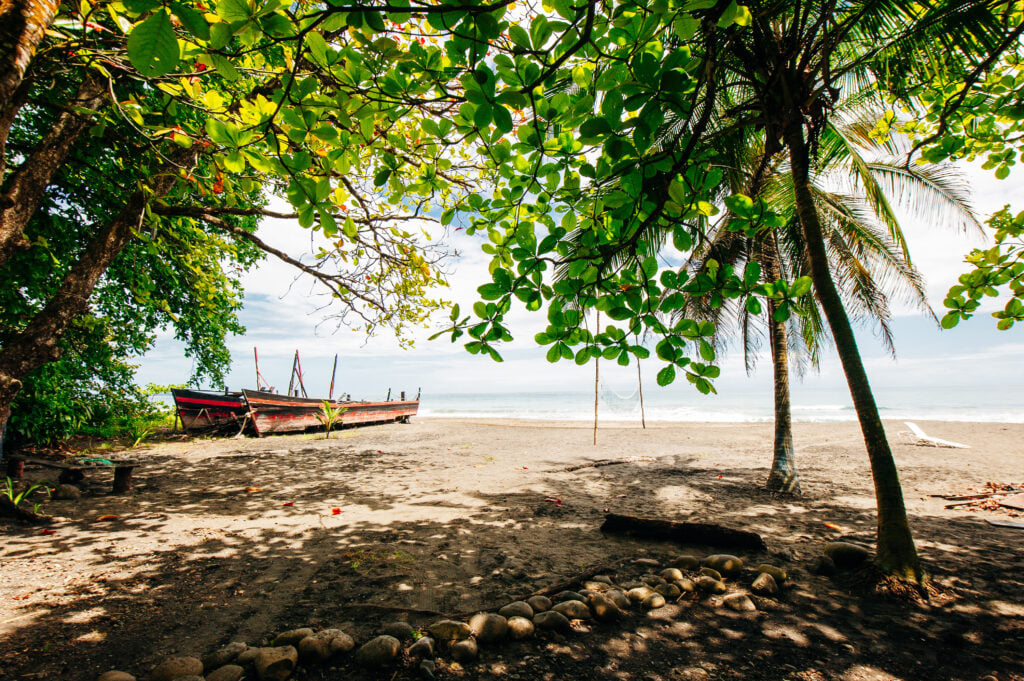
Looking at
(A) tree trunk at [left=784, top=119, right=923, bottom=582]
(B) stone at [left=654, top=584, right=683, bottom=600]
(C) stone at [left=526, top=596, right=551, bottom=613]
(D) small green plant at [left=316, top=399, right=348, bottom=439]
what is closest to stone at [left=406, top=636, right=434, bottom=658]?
(C) stone at [left=526, top=596, right=551, bottom=613]

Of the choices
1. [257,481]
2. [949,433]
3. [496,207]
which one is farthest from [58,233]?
[949,433]

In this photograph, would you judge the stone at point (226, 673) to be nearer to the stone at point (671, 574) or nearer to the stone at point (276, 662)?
the stone at point (276, 662)

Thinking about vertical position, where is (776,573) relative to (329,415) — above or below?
below

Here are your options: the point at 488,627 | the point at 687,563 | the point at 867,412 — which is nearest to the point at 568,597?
the point at 488,627

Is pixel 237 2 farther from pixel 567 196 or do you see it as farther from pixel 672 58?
pixel 567 196

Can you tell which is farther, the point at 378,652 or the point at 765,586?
the point at 765,586

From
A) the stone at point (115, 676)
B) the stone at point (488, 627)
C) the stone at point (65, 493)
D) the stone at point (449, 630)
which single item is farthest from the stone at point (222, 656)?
the stone at point (65, 493)

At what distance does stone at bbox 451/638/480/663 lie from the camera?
7.06 ft

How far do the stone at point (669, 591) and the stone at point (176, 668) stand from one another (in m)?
2.90

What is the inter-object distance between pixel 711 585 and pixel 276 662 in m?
2.98

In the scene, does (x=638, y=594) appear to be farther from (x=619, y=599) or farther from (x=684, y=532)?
(x=684, y=532)

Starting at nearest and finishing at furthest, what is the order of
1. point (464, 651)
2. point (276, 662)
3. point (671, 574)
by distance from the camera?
point (276, 662), point (464, 651), point (671, 574)

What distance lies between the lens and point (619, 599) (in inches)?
109

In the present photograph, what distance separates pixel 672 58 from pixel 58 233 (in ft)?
34.1
